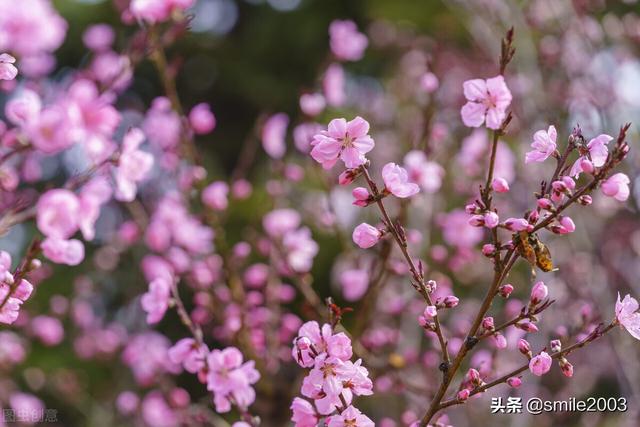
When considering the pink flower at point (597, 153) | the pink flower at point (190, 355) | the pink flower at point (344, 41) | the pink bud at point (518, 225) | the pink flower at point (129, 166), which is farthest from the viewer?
the pink flower at point (344, 41)

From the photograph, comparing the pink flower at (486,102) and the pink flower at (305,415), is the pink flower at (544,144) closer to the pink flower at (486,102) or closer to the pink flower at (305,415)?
the pink flower at (486,102)

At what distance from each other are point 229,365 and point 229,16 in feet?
27.5

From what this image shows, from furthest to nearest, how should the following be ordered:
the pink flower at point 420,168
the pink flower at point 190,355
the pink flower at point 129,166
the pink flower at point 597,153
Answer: the pink flower at point 420,168
the pink flower at point 190,355
the pink flower at point 129,166
the pink flower at point 597,153

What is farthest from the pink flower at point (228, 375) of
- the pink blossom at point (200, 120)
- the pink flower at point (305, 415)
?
the pink blossom at point (200, 120)

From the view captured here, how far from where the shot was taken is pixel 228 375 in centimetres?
152

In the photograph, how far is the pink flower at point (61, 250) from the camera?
1.21 meters

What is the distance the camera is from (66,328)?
566 centimetres

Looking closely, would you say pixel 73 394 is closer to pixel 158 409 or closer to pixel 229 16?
pixel 158 409

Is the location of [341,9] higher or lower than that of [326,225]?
lower

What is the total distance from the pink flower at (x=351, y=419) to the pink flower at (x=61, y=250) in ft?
1.99

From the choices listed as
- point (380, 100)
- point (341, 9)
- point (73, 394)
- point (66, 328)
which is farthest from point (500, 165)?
point (341, 9)

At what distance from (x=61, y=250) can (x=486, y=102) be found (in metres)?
0.94

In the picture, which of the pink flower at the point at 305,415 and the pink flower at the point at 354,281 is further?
the pink flower at the point at 354,281

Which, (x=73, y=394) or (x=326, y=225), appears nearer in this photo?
(x=326, y=225)
